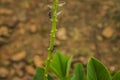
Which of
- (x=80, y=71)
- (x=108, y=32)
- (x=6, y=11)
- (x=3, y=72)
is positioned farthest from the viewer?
(x=6, y=11)

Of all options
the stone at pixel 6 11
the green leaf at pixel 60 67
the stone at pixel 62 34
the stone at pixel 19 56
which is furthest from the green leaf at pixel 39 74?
the stone at pixel 6 11


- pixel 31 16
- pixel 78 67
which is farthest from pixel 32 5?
pixel 78 67

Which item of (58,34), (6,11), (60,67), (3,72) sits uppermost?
(60,67)

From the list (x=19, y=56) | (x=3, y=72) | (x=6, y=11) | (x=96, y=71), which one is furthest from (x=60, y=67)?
(x=6, y=11)

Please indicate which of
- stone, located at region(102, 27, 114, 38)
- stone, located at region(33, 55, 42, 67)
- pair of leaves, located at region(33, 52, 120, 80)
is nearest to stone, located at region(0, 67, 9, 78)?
stone, located at region(33, 55, 42, 67)

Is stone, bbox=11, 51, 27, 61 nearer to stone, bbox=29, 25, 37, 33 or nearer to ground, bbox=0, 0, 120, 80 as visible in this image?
ground, bbox=0, 0, 120, 80

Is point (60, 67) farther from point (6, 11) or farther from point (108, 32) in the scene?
point (6, 11)
